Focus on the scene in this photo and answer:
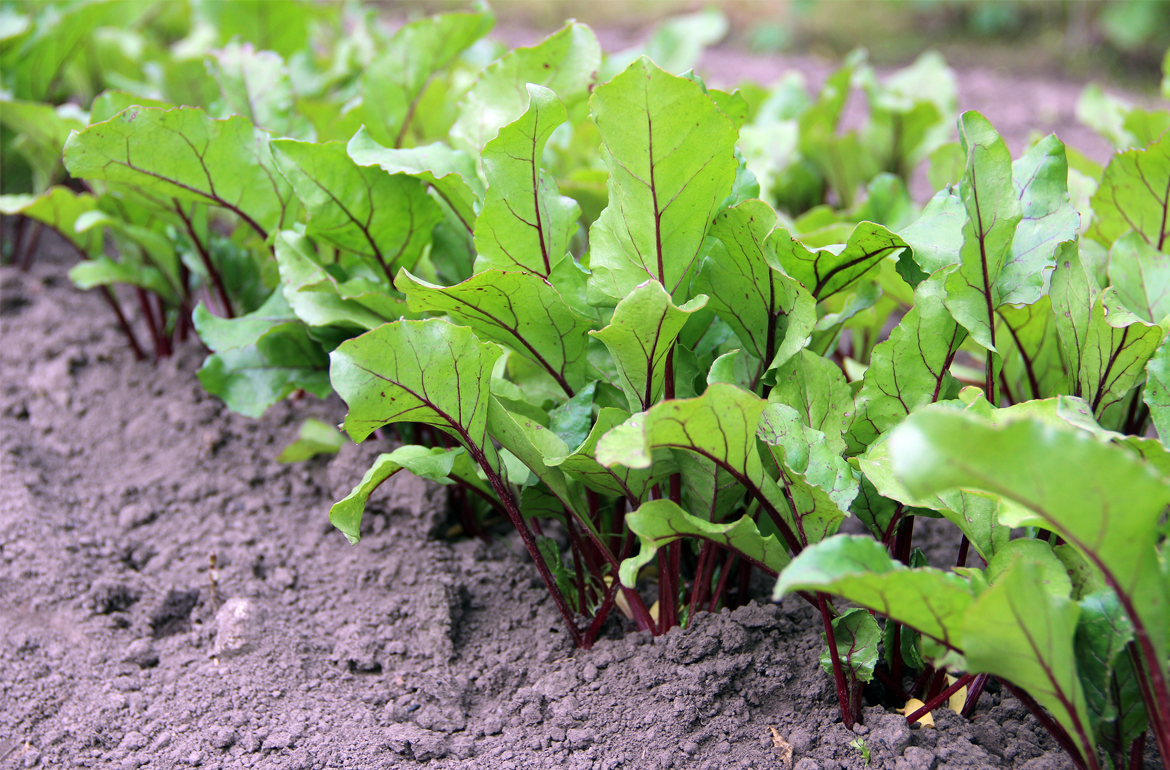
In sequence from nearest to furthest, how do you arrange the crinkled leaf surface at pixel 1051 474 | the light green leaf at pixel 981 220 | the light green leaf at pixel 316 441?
the crinkled leaf surface at pixel 1051 474, the light green leaf at pixel 981 220, the light green leaf at pixel 316 441

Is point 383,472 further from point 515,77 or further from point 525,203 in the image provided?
point 515,77

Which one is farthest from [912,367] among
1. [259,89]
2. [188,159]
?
[259,89]

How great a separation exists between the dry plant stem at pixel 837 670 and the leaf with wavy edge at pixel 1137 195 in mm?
788

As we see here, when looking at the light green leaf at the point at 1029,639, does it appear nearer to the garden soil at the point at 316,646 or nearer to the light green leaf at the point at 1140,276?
the garden soil at the point at 316,646

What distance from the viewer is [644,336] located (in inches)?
40.4

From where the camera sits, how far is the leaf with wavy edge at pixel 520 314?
42.8 inches

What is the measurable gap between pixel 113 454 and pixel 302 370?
1.83 ft

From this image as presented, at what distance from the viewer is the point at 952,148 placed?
5.21 ft

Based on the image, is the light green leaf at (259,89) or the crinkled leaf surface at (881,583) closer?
the crinkled leaf surface at (881,583)

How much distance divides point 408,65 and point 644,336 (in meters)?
0.97

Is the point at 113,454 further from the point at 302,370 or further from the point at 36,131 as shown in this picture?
the point at 36,131

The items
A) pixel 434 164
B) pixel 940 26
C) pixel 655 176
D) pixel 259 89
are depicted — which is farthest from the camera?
pixel 940 26

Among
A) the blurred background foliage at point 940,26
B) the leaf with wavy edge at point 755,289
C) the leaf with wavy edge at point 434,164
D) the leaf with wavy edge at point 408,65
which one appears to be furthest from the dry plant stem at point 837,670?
the blurred background foliage at point 940,26

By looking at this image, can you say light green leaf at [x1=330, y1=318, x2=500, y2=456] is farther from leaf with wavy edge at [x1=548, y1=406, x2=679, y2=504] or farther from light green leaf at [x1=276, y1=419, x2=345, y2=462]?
light green leaf at [x1=276, y1=419, x2=345, y2=462]
